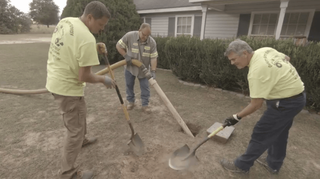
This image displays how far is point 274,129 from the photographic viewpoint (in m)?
2.00

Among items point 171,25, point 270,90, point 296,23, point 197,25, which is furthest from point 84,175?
point 171,25

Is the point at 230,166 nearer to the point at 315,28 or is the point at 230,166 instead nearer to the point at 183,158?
the point at 183,158

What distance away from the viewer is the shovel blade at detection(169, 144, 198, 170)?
7.97 ft

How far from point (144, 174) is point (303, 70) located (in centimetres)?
395

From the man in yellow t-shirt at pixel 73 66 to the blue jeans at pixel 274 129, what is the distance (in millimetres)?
1812

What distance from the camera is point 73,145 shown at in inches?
79.1

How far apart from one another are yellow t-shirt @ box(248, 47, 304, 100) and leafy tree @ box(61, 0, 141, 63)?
25.4 feet

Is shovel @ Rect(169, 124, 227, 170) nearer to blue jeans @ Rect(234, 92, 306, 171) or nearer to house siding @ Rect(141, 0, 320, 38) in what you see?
blue jeans @ Rect(234, 92, 306, 171)

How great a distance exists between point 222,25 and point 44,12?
59.2 m

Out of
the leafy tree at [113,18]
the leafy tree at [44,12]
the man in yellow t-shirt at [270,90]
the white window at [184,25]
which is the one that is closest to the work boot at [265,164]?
the man in yellow t-shirt at [270,90]

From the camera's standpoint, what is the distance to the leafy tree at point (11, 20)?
3002cm

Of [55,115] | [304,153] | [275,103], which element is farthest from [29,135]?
[304,153]

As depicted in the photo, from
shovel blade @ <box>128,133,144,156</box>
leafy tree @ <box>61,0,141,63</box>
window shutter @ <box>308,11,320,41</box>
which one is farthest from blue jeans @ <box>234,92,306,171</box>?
window shutter @ <box>308,11,320,41</box>

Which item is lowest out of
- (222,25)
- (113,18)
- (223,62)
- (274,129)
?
(274,129)
